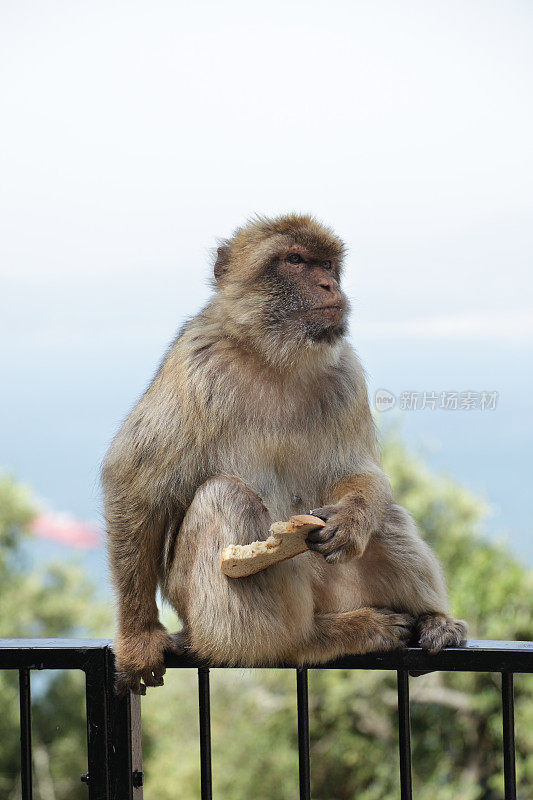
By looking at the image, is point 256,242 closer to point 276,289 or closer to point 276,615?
point 276,289

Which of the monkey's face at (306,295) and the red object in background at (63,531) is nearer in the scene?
the monkey's face at (306,295)

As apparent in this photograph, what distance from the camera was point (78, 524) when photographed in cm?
1467

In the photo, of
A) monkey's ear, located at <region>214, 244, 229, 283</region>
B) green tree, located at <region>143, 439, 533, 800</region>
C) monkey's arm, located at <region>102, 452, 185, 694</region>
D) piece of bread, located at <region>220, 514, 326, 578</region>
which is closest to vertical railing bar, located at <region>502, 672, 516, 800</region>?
piece of bread, located at <region>220, 514, 326, 578</region>

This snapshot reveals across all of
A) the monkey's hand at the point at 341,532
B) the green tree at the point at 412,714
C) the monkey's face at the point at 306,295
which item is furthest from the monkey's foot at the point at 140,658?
the green tree at the point at 412,714

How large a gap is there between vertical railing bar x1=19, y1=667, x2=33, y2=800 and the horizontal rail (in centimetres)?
3

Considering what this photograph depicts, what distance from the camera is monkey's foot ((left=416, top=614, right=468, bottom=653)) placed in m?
2.51

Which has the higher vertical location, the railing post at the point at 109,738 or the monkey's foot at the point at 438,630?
the monkey's foot at the point at 438,630

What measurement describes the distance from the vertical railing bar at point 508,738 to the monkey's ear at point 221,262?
1.66 m

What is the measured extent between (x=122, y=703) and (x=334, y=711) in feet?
27.2

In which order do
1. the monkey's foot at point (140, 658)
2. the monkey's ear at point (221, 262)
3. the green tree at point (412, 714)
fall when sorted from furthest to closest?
the green tree at point (412, 714) < the monkey's ear at point (221, 262) < the monkey's foot at point (140, 658)

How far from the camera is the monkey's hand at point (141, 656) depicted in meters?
2.31

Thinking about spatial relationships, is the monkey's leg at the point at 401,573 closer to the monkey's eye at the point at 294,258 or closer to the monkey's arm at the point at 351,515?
the monkey's arm at the point at 351,515

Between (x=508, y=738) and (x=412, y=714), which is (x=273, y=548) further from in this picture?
(x=412, y=714)

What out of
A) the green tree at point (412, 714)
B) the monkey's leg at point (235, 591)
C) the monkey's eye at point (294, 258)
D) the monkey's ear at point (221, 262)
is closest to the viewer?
the monkey's leg at point (235, 591)
